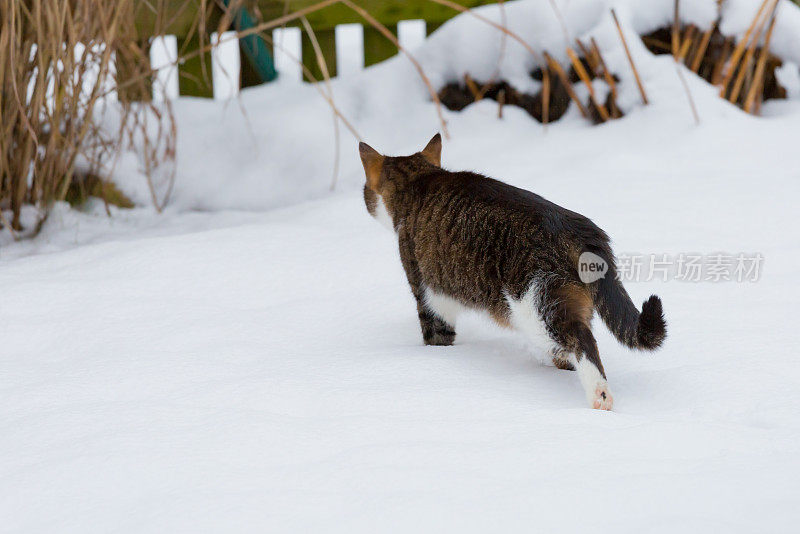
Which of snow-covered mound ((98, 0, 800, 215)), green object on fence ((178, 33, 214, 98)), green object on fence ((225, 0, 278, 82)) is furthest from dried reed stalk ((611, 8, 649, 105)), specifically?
green object on fence ((178, 33, 214, 98))

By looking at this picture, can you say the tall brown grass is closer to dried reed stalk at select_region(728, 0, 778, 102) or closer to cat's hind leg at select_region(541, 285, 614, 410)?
cat's hind leg at select_region(541, 285, 614, 410)

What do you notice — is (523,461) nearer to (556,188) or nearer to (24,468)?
(24,468)

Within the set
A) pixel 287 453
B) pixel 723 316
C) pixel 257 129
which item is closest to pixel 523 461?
pixel 287 453

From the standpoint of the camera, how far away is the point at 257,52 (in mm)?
3711

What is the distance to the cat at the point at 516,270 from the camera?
141cm

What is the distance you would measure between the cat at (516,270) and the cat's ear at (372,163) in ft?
0.46

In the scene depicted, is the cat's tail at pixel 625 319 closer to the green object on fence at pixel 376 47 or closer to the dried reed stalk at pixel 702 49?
the dried reed stalk at pixel 702 49

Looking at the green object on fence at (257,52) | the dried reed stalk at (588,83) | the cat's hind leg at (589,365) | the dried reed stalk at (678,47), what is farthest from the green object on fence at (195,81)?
the cat's hind leg at (589,365)

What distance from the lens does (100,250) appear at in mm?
2365

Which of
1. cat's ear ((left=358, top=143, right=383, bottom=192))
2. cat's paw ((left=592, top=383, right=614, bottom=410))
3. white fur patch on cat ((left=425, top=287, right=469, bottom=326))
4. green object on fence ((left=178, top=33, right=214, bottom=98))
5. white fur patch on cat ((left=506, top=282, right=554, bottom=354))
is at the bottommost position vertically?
green object on fence ((left=178, top=33, right=214, bottom=98))

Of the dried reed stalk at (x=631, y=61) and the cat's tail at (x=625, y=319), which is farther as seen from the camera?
the dried reed stalk at (x=631, y=61)

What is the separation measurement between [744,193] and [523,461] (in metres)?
1.70

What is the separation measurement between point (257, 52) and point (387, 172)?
1.99 m

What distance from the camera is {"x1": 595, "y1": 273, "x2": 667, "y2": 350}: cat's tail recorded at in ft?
4.58
